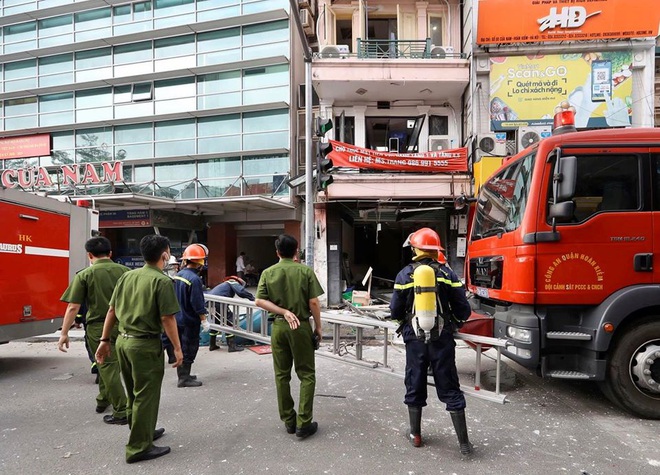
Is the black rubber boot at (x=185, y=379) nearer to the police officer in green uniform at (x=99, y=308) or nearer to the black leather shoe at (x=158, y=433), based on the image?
the police officer in green uniform at (x=99, y=308)

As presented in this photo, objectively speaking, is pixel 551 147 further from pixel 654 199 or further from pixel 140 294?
pixel 140 294

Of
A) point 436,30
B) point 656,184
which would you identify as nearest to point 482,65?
point 436,30

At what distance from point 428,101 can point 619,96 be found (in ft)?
17.0

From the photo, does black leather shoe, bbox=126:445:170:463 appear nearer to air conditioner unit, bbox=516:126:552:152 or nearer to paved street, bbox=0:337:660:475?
paved street, bbox=0:337:660:475

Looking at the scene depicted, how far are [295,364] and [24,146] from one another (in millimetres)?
18370

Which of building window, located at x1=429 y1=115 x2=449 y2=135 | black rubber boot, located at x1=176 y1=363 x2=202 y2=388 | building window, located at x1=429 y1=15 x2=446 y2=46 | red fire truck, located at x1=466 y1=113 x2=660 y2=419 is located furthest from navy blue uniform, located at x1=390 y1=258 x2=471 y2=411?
building window, located at x1=429 y1=15 x2=446 y2=46

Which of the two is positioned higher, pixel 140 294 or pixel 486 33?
pixel 486 33

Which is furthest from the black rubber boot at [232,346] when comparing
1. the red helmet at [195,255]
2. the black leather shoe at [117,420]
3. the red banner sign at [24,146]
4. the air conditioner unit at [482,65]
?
the red banner sign at [24,146]

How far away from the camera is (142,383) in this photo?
10.1 ft

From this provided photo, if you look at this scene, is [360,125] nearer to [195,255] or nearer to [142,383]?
[195,255]

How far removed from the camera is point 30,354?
22.0 ft

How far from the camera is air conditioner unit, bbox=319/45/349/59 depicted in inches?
455

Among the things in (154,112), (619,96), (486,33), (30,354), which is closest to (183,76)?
(154,112)


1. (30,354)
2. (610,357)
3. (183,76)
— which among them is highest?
(183,76)
